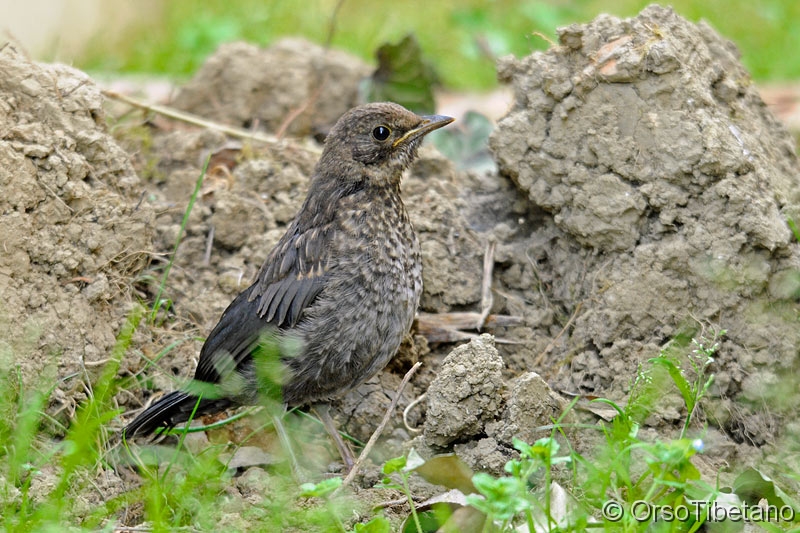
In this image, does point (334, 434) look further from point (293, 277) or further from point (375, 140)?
point (375, 140)

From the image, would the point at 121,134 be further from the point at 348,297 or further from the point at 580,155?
the point at 580,155

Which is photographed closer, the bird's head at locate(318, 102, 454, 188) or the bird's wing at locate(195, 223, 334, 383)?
the bird's wing at locate(195, 223, 334, 383)

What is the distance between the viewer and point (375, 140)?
4785 mm

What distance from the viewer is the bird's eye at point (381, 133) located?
4.79 metres

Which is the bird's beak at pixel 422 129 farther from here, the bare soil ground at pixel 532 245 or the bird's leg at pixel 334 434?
the bird's leg at pixel 334 434

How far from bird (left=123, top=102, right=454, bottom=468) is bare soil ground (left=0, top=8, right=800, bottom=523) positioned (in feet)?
0.99

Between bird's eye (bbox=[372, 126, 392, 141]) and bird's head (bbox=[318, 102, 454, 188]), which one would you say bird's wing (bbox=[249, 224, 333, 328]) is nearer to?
bird's head (bbox=[318, 102, 454, 188])

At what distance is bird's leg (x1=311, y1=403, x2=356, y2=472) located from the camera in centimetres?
453

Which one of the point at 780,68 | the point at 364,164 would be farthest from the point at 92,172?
the point at 780,68

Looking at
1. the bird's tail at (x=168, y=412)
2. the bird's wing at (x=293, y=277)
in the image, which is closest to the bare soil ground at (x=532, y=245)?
the bird's tail at (x=168, y=412)

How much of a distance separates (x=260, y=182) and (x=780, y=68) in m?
5.54

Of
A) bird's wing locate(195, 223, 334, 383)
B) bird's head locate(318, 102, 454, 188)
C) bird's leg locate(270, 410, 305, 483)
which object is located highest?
bird's head locate(318, 102, 454, 188)

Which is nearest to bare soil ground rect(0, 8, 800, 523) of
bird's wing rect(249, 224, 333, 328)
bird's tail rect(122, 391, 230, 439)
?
bird's tail rect(122, 391, 230, 439)

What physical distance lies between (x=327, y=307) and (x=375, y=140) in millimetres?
863
